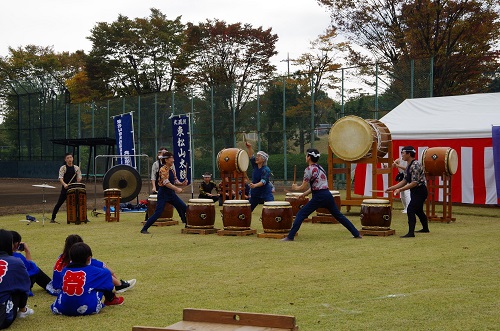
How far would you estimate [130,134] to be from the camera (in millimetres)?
26047

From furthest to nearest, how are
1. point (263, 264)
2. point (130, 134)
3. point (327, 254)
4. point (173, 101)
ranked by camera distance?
point (173, 101)
point (130, 134)
point (327, 254)
point (263, 264)

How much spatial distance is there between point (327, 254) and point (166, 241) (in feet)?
10.9

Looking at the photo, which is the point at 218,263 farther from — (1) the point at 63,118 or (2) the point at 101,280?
(1) the point at 63,118

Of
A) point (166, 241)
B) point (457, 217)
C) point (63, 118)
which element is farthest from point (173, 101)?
point (166, 241)

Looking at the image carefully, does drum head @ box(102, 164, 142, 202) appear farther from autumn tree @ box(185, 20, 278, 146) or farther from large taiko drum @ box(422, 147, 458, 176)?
autumn tree @ box(185, 20, 278, 146)

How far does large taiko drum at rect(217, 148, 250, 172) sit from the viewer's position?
725 inches

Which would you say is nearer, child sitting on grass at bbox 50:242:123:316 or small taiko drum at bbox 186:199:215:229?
child sitting on grass at bbox 50:242:123:316

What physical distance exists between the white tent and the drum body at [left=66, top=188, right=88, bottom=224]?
9141 millimetres

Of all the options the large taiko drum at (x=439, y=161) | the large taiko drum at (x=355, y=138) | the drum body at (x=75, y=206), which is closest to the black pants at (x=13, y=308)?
the drum body at (x=75, y=206)

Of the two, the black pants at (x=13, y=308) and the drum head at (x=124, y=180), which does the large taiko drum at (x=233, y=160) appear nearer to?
the drum head at (x=124, y=180)

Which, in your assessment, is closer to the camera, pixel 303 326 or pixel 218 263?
pixel 303 326

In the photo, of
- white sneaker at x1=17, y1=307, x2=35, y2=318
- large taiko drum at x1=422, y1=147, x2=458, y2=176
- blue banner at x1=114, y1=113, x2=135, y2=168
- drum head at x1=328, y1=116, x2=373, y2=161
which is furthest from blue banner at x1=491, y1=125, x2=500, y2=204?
white sneaker at x1=17, y1=307, x2=35, y2=318

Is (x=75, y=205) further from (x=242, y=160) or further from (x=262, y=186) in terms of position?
(x=242, y=160)

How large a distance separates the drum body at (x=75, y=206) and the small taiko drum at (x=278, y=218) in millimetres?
5214
